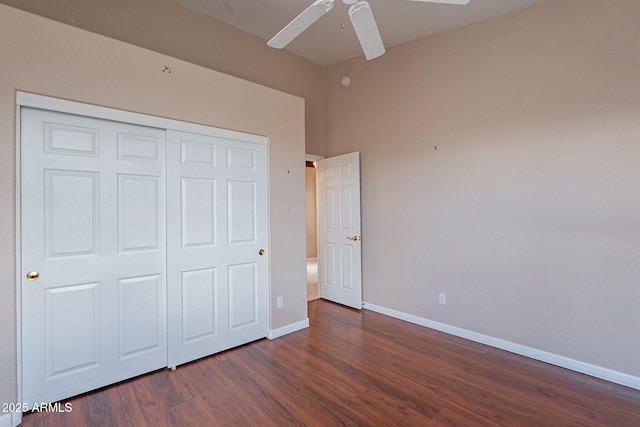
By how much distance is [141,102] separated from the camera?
93.5 inches

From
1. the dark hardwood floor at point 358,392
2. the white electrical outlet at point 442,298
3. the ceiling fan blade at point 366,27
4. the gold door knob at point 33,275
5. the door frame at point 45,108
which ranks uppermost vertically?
the ceiling fan blade at point 366,27

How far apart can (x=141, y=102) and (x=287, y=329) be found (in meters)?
2.57

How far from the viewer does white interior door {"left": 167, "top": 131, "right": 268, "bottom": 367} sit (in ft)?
8.52

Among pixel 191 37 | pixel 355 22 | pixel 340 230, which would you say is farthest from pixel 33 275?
pixel 340 230

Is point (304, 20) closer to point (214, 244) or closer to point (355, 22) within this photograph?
point (355, 22)

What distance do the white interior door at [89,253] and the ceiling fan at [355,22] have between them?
1.40 meters

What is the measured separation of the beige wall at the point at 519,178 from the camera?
2.40 metres

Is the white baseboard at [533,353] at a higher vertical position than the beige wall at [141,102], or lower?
lower

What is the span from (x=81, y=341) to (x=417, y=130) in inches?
146

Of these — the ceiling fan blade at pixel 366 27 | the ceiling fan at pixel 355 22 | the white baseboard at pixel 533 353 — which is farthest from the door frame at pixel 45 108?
the white baseboard at pixel 533 353

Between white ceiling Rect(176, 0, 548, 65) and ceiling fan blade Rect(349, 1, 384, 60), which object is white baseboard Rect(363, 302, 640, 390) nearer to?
ceiling fan blade Rect(349, 1, 384, 60)

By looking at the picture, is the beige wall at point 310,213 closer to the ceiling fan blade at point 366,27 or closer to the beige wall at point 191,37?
the beige wall at point 191,37

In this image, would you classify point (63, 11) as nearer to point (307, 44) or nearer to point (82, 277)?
point (82, 277)

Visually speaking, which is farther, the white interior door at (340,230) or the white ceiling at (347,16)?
the white interior door at (340,230)
